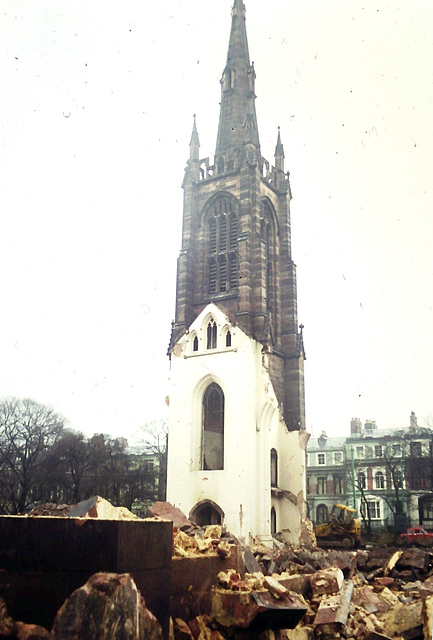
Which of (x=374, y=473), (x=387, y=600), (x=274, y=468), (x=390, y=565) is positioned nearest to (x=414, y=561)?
(x=390, y=565)

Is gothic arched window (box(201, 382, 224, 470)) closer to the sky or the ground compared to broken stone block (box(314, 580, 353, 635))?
closer to the sky

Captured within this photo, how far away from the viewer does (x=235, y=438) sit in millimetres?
35781

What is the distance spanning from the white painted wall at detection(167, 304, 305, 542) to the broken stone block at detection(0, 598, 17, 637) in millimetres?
28497

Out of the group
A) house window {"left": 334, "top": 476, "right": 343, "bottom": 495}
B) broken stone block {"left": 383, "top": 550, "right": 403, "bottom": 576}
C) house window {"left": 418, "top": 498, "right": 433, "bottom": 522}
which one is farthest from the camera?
house window {"left": 334, "top": 476, "right": 343, "bottom": 495}

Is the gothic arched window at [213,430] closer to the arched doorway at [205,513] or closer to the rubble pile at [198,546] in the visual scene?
the arched doorway at [205,513]

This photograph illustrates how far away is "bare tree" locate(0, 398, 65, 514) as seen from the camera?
44.9m

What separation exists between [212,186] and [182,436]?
57.3 feet

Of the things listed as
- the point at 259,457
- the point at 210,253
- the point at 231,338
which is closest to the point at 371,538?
the point at 259,457

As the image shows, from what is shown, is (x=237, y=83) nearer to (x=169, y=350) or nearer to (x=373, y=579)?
(x=169, y=350)

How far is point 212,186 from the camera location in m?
43.7

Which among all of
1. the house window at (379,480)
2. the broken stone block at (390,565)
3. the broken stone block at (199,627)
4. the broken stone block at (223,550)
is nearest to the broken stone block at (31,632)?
the broken stone block at (199,627)

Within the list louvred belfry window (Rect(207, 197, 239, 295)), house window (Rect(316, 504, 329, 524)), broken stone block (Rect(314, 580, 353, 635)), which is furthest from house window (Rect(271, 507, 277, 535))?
house window (Rect(316, 504, 329, 524))

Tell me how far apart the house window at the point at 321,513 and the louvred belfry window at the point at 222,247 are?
135 feet

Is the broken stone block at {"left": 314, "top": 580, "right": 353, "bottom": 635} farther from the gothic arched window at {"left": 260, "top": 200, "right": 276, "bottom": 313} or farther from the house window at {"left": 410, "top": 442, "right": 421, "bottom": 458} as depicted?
the house window at {"left": 410, "top": 442, "right": 421, "bottom": 458}
